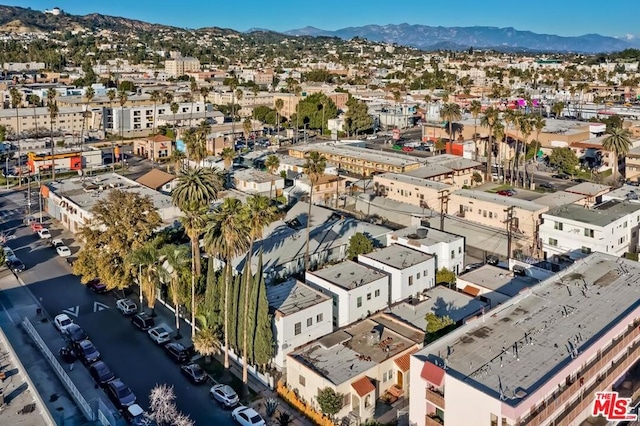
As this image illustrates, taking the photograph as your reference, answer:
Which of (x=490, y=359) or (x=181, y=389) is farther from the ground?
(x=490, y=359)

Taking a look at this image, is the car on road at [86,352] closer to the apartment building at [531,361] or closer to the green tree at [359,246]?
the apartment building at [531,361]

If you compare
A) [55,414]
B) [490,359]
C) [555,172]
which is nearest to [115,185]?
[55,414]

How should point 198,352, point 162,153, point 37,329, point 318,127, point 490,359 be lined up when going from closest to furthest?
point 490,359
point 198,352
point 37,329
point 162,153
point 318,127

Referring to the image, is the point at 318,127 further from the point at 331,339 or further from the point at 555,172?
the point at 331,339

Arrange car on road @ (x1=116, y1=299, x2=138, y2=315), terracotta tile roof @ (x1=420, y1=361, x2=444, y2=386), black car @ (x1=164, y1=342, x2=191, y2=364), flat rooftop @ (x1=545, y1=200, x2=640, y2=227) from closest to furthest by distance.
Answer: terracotta tile roof @ (x1=420, y1=361, x2=444, y2=386)
black car @ (x1=164, y1=342, x2=191, y2=364)
car on road @ (x1=116, y1=299, x2=138, y2=315)
flat rooftop @ (x1=545, y1=200, x2=640, y2=227)

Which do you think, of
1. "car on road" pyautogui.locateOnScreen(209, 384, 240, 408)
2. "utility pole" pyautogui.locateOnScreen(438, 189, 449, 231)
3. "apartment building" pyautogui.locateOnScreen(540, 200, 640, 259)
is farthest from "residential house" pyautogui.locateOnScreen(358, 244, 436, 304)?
"utility pole" pyautogui.locateOnScreen(438, 189, 449, 231)

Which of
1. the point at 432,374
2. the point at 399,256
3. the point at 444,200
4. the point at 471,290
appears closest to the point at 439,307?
the point at 471,290

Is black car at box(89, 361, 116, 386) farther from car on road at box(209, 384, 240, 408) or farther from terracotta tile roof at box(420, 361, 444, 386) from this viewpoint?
terracotta tile roof at box(420, 361, 444, 386)

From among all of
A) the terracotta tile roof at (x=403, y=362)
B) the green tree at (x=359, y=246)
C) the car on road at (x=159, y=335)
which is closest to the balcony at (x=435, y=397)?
the terracotta tile roof at (x=403, y=362)
